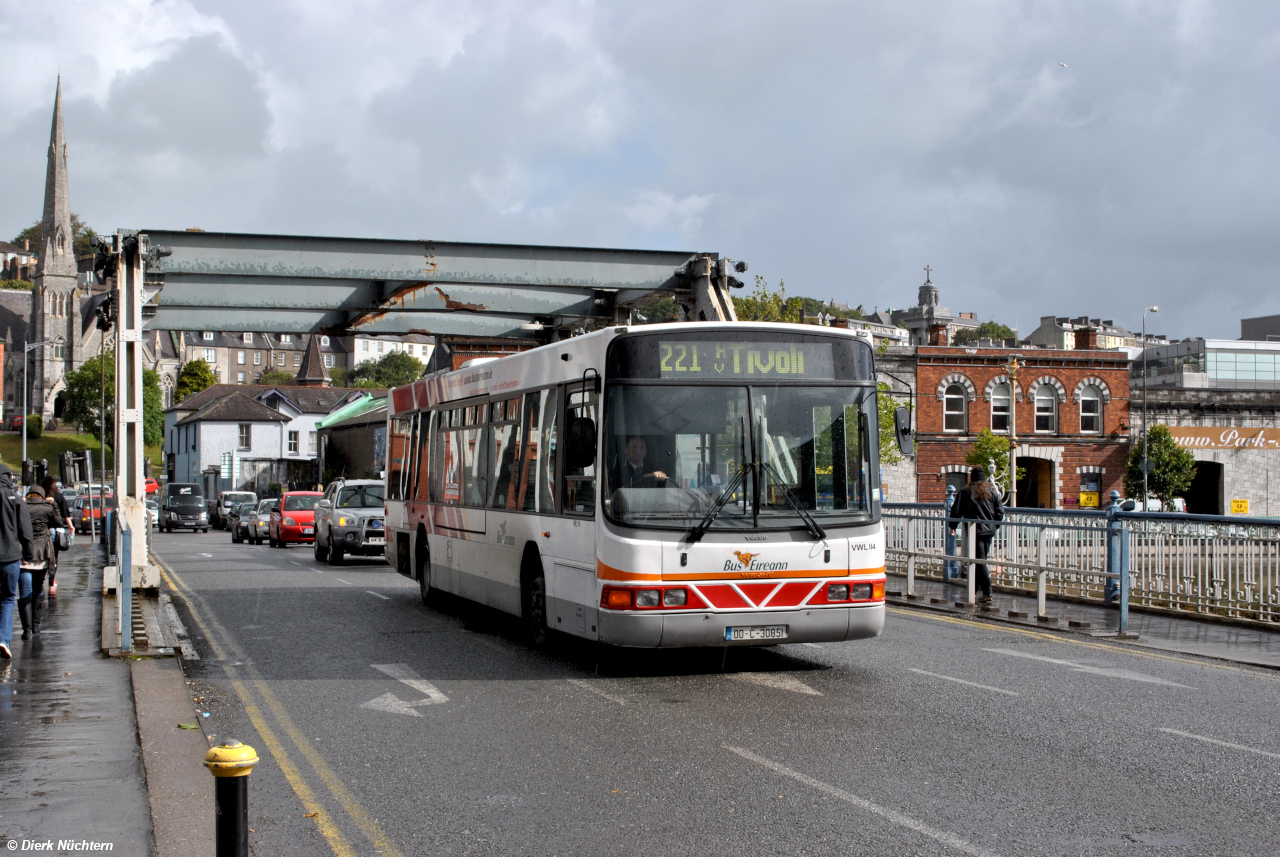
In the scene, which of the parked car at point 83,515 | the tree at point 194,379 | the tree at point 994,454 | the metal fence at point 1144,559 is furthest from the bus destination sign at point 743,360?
the tree at point 194,379

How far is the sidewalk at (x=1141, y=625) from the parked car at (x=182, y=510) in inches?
1714

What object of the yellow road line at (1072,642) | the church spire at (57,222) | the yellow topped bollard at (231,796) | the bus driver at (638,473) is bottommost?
the yellow road line at (1072,642)

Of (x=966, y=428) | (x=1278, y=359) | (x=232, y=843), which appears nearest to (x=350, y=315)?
(x=232, y=843)

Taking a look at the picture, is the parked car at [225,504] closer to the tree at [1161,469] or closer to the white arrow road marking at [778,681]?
the tree at [1161,469]

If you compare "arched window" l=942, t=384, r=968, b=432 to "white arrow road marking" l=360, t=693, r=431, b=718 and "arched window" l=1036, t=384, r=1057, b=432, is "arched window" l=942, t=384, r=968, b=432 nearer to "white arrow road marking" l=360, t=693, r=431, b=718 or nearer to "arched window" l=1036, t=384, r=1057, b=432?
"arched window" l=1036, t=384, r=1057, b=432

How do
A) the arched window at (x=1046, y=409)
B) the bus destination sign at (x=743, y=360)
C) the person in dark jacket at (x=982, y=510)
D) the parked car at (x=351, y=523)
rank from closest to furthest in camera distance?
the bus destination sign at (x=743, y=360)
the person in dark jacket at (x=982, y=510)
the parked car at (x=351, y=523)
the arched window at (x=1046, y=409)

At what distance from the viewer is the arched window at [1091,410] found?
189 feet

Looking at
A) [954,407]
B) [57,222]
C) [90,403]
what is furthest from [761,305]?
[57,222]

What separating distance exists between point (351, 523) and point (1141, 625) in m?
16.2

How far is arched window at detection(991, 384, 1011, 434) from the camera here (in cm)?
5712

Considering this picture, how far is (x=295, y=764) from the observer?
24.2ft

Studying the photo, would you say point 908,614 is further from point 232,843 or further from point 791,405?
point 232,843

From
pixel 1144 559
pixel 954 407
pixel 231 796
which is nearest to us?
pixel 231 796

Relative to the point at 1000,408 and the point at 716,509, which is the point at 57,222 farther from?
the point at 716,509
